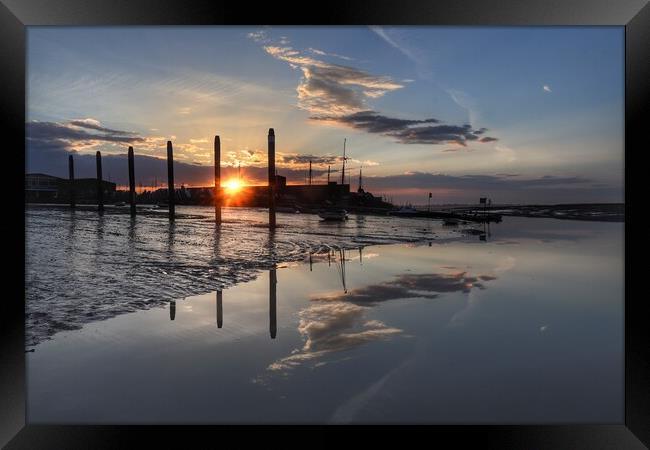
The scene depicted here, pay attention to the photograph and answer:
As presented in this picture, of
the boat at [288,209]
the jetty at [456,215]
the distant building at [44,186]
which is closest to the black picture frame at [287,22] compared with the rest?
the jetty at [456,215]

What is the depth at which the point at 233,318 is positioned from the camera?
18.0 feet

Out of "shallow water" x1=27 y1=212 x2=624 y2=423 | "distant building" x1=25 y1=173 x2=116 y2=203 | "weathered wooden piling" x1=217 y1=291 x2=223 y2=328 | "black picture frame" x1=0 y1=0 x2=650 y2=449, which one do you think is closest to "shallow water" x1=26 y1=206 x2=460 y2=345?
"shallow water" x1=27 y1=212 x2=624 y2=423

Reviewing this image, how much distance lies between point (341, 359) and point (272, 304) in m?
2.38

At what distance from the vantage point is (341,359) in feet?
13.5

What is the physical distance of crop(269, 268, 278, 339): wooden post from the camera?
5055 mm

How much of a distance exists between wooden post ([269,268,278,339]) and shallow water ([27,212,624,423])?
3 cm

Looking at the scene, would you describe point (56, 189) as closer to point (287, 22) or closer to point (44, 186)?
point (44, 186)

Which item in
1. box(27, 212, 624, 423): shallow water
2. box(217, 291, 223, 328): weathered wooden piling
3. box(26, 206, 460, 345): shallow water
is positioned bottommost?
box(27, 212, 624, 423): shallow water

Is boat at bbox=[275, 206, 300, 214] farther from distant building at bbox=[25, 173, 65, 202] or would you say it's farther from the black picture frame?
the black picture frame

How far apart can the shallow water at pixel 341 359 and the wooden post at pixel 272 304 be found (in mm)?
33

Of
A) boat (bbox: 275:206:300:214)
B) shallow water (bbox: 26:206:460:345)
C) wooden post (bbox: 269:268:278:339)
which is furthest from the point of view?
boat (bbox: 275:206:300:214)

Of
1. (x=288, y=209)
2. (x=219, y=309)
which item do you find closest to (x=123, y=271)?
(x=219, y=309)
